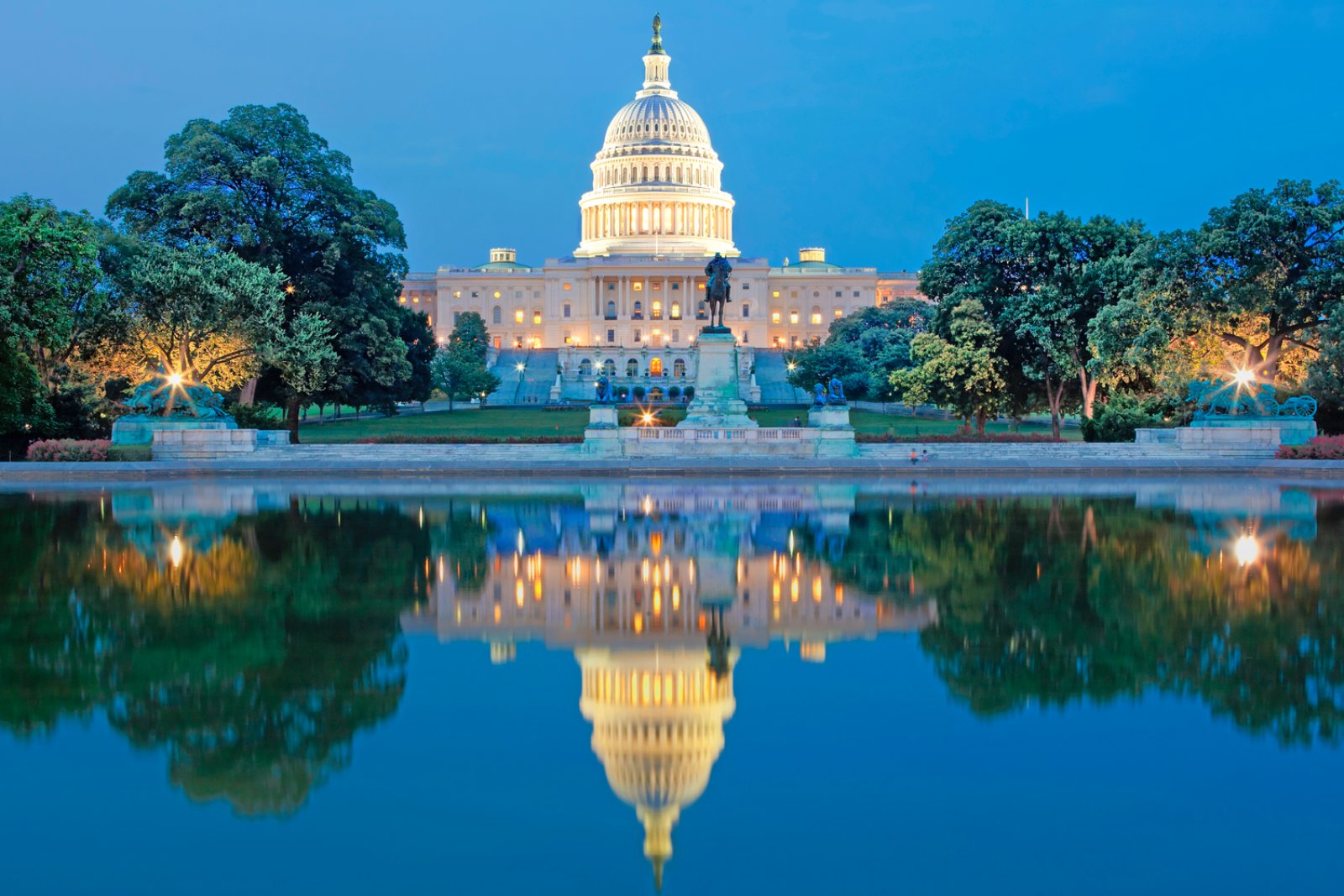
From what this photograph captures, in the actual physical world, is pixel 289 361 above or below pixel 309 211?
below

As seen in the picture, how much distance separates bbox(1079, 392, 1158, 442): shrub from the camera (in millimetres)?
41312

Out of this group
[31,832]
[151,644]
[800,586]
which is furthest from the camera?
[800,586]

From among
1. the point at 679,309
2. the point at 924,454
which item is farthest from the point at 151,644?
the point at 679,309

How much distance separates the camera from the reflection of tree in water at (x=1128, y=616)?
9.63 metres

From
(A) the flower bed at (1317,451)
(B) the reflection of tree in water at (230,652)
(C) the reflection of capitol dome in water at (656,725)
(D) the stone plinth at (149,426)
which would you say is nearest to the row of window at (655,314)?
(D) the stone plinth at (149,426)

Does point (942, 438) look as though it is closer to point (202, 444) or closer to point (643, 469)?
point (643, 469)

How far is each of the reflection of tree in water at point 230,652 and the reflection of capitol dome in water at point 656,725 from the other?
1.57 metres

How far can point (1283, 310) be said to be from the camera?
39844mm

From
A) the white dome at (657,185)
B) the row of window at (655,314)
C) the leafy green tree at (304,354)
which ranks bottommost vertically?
the leafy green tree at (304,354)

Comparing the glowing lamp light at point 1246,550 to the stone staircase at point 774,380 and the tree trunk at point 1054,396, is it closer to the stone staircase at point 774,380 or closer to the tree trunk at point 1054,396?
the tree trunk at point 1054,396

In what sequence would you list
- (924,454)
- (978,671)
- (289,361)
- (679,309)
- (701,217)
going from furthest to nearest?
(701,217) < (679,309) < (289,361) < (924,454) < (978,671)

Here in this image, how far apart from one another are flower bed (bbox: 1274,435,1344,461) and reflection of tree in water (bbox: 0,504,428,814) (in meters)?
26.4

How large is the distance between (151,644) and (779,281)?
143791 mm

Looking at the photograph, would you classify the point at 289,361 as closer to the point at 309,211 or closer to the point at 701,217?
the point at 309,211
